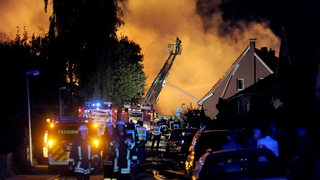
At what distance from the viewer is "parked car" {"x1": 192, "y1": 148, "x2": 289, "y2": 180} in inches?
376

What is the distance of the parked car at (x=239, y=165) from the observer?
9562 mm

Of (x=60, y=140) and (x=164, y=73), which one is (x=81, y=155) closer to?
(x=60, y=140)

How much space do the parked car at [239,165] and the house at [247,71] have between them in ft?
141

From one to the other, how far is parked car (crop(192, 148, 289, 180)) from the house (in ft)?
141

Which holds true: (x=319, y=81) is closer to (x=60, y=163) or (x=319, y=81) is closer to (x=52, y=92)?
(x=60, y=163)

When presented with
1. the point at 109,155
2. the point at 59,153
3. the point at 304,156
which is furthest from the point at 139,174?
the point at 304,156

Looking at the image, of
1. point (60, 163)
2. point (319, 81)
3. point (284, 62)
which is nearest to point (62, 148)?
point (60, 163)

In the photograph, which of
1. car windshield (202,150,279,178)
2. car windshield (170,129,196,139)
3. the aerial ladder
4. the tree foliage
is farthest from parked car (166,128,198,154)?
the aerial ladder

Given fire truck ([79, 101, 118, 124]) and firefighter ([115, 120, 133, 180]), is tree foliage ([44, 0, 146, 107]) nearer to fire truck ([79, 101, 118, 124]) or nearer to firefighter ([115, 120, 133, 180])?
fire truck ([79, 101, 118, 124])

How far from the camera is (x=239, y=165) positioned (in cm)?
981

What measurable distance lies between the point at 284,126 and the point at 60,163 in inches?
356

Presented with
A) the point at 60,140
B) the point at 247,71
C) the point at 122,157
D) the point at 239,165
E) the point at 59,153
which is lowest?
the point at 59,153

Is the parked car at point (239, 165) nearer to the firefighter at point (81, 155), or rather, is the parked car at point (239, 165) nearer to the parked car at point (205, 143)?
the parked car at point (205, 143)

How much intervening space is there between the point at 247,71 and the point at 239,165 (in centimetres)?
4493
